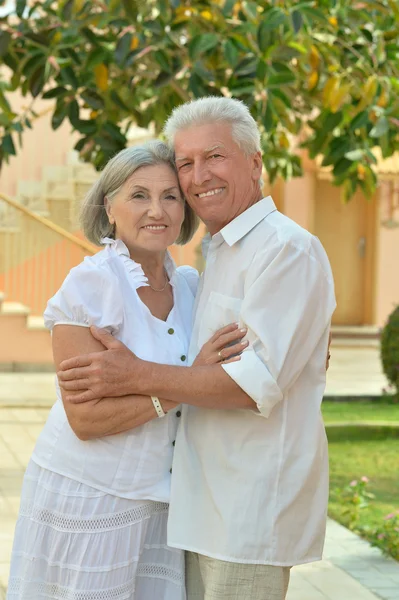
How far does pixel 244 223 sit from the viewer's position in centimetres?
267

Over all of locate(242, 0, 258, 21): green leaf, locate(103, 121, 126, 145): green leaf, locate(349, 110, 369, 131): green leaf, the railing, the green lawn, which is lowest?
the green lawn

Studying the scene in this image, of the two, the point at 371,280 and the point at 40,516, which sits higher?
the point at 40,516

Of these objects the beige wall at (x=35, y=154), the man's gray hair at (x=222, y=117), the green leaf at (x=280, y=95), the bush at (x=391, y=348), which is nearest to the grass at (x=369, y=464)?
the bush at (x=391, y=348)

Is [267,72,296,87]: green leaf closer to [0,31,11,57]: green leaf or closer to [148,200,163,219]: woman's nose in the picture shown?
[0,31,11,57]: green leaf

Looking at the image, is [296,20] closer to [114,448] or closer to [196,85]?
[196,85]

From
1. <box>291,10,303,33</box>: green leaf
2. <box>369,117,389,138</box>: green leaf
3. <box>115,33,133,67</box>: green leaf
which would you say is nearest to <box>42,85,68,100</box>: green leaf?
<box>115,33,133,67</box>: green leaf

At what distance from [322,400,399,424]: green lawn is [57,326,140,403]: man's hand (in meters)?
6.81

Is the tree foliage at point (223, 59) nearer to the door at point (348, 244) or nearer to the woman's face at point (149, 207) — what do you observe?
the woman's face at point (149, 207)

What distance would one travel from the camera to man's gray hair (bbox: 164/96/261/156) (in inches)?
105

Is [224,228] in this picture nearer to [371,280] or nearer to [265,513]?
[265,513]

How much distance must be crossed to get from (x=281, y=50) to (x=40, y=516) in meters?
3.65

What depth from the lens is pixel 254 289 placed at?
8.22ft

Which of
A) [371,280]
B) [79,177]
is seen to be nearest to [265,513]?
[79,177]

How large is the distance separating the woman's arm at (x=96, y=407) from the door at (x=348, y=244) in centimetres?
1508
